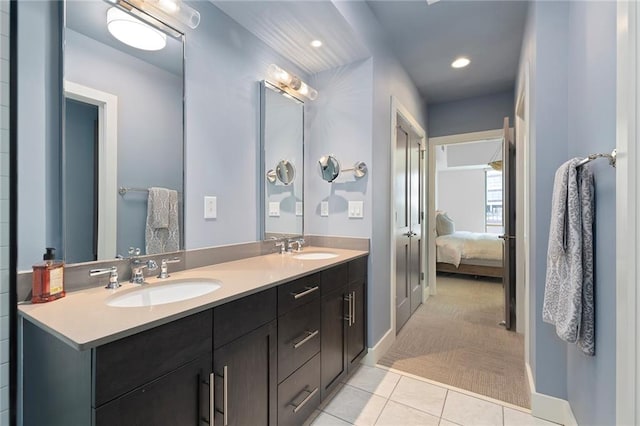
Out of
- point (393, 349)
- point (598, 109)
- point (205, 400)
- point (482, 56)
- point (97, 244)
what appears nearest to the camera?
point (205, 400)

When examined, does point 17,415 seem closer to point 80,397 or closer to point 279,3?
point 80,397

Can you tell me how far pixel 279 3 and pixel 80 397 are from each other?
1901 mm

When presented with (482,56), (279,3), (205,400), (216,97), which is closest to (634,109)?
(205,400)

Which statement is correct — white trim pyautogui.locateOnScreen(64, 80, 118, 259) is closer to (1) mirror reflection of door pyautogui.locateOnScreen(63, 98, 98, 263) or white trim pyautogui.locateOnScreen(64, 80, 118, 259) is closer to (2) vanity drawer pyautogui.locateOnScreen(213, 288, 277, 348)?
(1) mirror reflection of door pyautogui.locateOnScreen(63, 98, 98, 263)

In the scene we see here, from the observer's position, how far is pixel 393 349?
2414 millimetres

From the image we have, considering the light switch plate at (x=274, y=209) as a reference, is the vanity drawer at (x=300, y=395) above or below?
below

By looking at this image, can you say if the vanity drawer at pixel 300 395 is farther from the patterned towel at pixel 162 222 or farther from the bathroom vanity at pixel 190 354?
the patterned towel at pixel 162 222

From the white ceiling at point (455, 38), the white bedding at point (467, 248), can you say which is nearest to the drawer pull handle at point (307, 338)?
the white ceiling at point (455, 38)

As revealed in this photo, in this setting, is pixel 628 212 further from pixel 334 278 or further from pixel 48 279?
pixel 48 279

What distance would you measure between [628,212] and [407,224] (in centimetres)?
219

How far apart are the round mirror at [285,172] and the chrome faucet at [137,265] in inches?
41.4

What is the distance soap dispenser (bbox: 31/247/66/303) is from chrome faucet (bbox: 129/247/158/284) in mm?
237

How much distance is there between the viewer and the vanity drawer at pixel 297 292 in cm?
132

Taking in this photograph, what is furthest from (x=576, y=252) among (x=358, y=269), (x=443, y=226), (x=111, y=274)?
(x=443, y=226)
